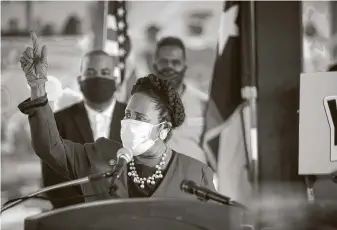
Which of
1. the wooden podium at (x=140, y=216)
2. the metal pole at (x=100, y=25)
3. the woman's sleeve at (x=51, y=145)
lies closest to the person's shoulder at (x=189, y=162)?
the wooden podium at (x=140, y=216)

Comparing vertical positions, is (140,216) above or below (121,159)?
below

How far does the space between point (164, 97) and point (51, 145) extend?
342 mm

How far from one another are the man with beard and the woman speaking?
0.07ft

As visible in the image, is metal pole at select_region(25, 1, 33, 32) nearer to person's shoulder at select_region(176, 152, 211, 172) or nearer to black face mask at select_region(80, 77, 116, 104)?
black face mask at select_region(80, 77, 116, 104)

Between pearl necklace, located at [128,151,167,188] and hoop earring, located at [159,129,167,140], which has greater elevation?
hoop earring, located at [159,129,167,140]

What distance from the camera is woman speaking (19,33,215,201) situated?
1.48 metres

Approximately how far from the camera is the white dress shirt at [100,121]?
5.04ft

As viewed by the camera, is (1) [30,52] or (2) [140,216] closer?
(2) [140,216]

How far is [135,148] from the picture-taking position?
1.49 m

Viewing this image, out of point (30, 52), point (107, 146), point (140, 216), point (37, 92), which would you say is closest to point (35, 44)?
point (30, 52)

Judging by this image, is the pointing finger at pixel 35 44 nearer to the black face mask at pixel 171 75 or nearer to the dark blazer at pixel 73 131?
the dark blazer at pixel 73 131

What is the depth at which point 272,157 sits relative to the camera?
1.56m

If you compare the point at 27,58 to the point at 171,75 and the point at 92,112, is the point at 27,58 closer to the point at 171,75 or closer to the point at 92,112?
the point at 92,112

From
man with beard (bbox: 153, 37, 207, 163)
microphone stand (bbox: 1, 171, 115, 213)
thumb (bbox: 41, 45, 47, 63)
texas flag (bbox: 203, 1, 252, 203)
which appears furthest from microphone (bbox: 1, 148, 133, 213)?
thumb (bbox: 41, 45, 47, 63)
